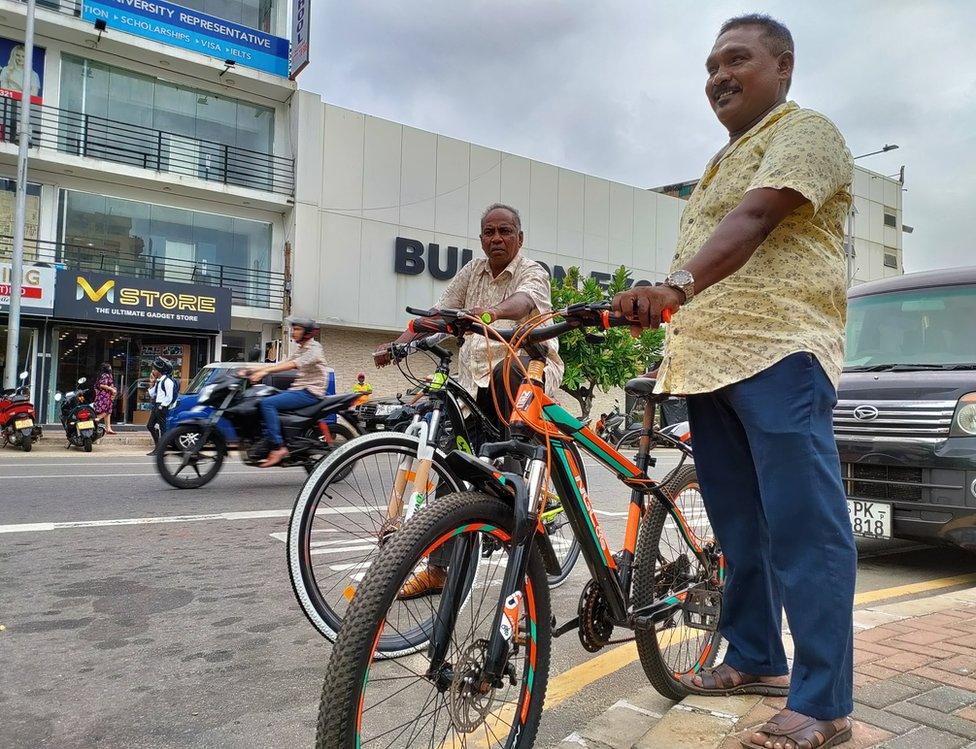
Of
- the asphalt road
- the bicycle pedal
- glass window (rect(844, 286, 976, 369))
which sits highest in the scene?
glass window (rect(844, 286, 976, 369))

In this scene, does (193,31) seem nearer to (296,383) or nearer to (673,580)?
(296,383)

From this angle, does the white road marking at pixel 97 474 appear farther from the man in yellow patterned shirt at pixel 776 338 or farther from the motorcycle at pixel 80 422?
the man in yellow patterned shirt at pixel 776 338

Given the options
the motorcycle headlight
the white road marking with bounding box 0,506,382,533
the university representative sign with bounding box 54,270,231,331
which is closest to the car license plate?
the motorcycle headlight

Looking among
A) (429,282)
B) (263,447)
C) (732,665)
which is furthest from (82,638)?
(429,282)

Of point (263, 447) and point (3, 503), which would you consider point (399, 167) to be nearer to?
point (263, 447)

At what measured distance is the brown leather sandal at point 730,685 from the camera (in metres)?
2.54

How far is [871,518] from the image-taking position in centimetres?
480

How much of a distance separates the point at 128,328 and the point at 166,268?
6.52ft

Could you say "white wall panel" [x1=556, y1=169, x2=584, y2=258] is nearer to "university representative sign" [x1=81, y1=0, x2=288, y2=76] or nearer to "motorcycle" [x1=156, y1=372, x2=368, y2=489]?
"university representative sign" [x1=81, y1=0, x2=288, y2=76]

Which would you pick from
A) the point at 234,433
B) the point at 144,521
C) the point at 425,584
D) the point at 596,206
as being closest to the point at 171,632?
the point at 425,584

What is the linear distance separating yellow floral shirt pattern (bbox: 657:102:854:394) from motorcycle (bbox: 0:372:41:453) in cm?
1394

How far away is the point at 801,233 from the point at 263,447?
6.98 metres

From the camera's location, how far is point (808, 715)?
6.89 feet

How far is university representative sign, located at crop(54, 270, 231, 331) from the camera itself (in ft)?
60.1
